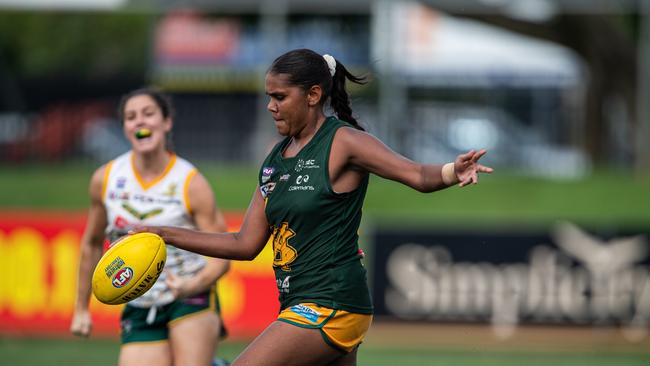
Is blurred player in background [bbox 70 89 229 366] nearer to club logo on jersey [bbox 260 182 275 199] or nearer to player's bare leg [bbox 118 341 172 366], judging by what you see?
player's bare leg [bbox 118 341 172 366]

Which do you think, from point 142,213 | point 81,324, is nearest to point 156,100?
point 142,213

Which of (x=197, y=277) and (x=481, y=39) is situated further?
(x=481, y=39)

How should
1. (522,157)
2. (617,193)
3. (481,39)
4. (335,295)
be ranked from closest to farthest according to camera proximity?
(335,295) → (617,193) → (522,157) → (481,39)

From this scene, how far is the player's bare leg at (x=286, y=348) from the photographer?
5012mm

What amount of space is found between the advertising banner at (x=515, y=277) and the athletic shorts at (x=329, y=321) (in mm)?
7287

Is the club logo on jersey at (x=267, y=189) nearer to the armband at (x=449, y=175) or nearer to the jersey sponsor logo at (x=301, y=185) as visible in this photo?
the jersey sponsor logo at (x=301, y=185)

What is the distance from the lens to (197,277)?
6516mm

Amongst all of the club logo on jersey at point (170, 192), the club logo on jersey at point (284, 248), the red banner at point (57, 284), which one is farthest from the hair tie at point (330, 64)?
the red banner at point (57, 284)

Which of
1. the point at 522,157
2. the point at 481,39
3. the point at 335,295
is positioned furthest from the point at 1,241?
the point at 481,39

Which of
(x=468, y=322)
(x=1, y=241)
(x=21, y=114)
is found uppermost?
(x=21, y=114)

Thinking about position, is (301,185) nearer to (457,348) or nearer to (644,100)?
(457,348)

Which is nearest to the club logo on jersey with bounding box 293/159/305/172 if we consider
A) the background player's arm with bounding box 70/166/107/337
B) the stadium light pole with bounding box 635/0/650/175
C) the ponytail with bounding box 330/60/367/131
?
the ponytail with bounding box 330/60/367/131

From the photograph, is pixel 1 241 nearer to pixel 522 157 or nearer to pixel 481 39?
pixel 522 157

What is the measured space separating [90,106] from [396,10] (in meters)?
5.64
